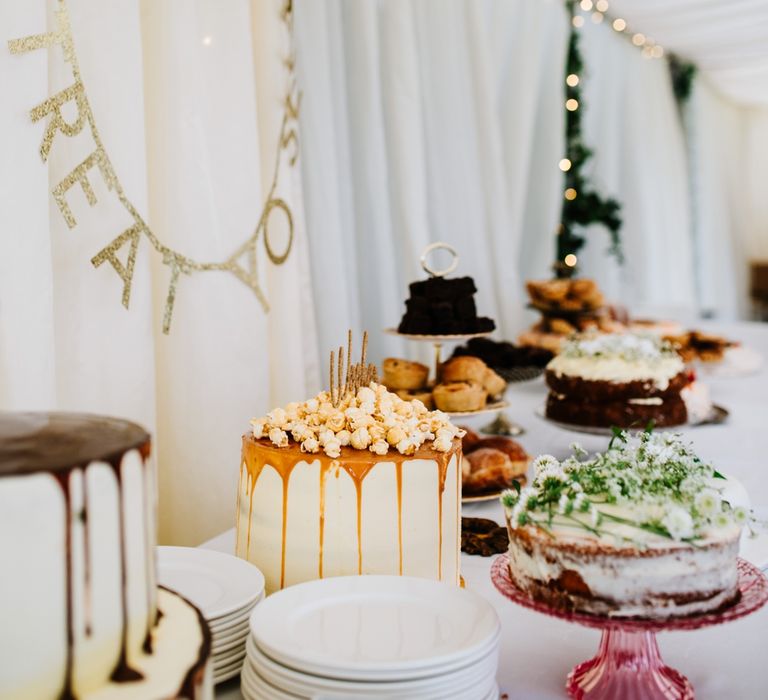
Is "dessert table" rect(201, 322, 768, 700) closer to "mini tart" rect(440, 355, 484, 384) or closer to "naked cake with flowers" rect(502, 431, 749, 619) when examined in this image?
"naked cake with flowers" rect(502, 431, 749, 619)

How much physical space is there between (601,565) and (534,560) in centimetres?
7

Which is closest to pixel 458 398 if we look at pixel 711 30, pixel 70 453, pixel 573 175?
pixel 70 453

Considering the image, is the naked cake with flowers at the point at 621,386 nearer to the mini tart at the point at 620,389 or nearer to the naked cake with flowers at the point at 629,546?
the mini tart at the point at 620,389

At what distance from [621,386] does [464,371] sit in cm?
42

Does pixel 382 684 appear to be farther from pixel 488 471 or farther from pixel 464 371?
pixel 464 371

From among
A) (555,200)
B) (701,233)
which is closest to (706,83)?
(701,233)

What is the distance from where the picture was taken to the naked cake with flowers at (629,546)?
811 mm

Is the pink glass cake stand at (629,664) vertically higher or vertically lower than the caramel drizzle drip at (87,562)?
lower

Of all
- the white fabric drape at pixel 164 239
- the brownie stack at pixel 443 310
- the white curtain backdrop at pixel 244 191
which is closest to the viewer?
the white fabric drape at pixel 164 239

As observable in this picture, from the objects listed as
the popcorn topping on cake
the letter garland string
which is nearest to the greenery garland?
the letter garland string

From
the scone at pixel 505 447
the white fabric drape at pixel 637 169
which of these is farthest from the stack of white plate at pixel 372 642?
the white fabric drape at pixel 637 169

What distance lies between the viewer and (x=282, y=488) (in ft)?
3.44

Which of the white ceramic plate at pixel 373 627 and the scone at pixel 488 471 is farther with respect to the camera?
the scone at pixel 488 471

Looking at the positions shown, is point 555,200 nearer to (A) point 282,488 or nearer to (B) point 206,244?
(B) point 206,244
